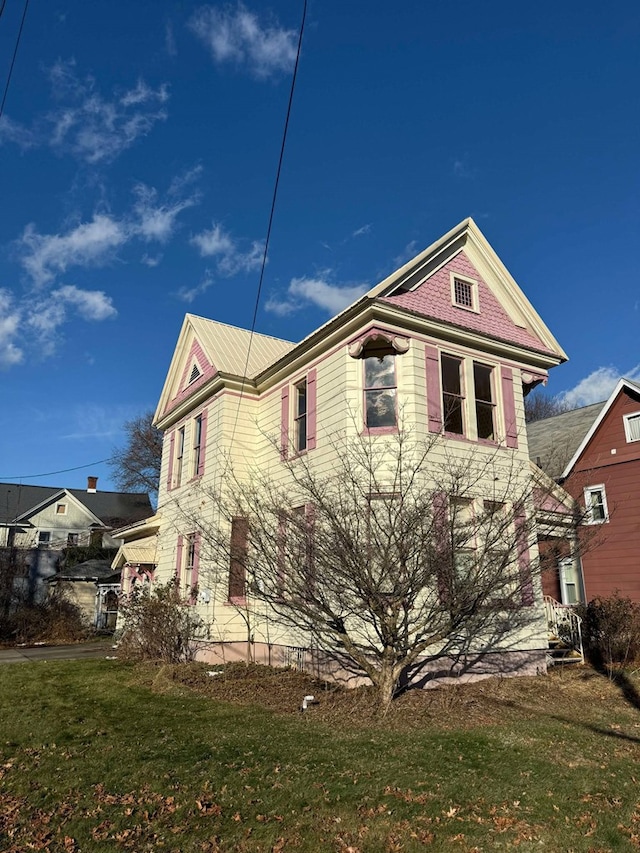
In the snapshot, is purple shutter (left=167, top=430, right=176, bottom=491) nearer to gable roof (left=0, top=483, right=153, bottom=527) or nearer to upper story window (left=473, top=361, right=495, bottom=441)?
upper story window (left=473, top=361, right=495, bottom=441)

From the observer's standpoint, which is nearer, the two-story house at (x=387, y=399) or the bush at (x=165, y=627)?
the two-story house at (x=387, y=399)

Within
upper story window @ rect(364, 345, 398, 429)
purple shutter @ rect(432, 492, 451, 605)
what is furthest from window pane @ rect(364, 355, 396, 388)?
purple shutter @ rect(432, 492, 451, 605)

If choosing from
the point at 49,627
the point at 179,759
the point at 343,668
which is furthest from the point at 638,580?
the point at 49,627

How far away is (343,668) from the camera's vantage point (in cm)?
1196

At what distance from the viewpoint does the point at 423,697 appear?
1035 cm

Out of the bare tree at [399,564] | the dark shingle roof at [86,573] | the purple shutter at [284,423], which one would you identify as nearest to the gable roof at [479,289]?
the bare tree at [399,564]

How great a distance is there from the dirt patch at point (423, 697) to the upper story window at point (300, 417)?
5.01 metres

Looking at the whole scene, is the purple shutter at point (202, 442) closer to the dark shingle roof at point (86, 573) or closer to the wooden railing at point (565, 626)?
the wooden railing at point (565, 626)

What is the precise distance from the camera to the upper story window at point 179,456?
752 inches

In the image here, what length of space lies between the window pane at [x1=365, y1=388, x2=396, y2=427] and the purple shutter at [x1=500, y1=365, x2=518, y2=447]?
9.53 feet

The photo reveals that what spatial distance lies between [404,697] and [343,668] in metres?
1.91

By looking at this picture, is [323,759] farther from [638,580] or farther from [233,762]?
[638,580]

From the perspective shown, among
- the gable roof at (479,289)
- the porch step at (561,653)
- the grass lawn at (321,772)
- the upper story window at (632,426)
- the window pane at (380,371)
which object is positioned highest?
the gable roof at (479,289)

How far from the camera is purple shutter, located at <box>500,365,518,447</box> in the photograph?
46.1ft
